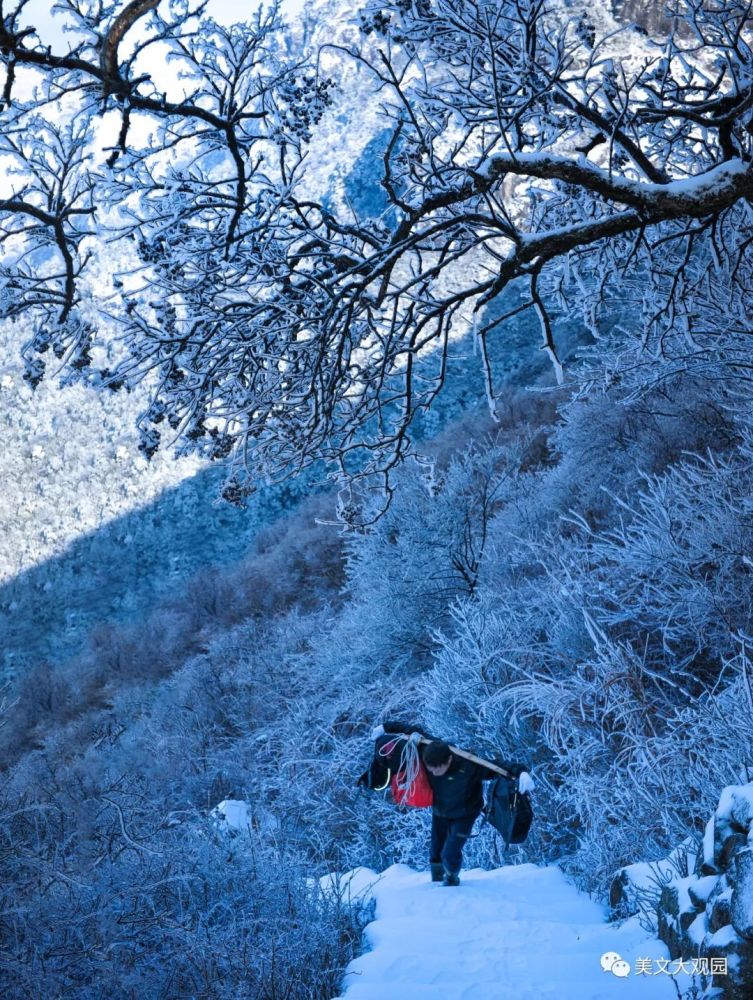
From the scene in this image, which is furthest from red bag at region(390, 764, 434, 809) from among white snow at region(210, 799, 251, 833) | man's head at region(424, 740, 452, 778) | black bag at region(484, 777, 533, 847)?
white snow at region(210, 799, 251, 833)

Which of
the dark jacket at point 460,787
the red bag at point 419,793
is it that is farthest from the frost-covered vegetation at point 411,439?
the red bag at point 419,793

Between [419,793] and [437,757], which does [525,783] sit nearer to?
[437,757]

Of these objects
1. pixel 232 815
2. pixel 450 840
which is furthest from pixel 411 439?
pixel 232 815

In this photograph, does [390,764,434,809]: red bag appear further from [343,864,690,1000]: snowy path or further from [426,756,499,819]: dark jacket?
[343,864,690,1000]: snowy path

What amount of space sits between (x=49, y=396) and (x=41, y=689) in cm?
1810

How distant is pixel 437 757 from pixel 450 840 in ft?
1.90

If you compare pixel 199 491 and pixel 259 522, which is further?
pixel 199 491

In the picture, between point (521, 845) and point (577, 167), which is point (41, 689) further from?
point (577, 167)

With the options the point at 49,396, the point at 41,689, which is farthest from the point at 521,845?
the point at 49,396

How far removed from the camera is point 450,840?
518 cm

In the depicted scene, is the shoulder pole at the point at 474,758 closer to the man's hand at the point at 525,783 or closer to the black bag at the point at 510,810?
the black bag at the point at 510,810

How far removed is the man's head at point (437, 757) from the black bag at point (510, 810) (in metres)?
0.35

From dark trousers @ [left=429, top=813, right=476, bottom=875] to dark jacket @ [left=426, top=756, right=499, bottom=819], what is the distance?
0.05 meters

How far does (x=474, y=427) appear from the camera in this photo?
20.7m
